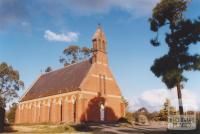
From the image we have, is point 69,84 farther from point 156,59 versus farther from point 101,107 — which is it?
point 156,59

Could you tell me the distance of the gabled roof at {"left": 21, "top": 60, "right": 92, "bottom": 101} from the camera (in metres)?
49.8

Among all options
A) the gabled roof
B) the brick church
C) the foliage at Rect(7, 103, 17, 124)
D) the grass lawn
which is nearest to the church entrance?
the brick church

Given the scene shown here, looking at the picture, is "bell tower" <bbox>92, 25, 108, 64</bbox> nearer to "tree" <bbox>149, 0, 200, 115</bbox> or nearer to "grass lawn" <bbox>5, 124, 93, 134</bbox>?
"grass lawn" <bbox>5, 124, 93, 134</bbox>

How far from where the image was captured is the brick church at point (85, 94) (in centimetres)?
4706

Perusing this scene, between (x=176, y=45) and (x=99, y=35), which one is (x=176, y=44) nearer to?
(x=176, y=45)

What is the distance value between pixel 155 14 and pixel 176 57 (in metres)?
5.02

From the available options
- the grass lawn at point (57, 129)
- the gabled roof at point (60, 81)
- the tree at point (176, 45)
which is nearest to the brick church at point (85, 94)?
the gabled roof at point (60, 81)

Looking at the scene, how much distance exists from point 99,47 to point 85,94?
9.32m

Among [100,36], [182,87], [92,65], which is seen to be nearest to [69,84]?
[92,65]

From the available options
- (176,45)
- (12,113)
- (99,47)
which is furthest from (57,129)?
(12,113)

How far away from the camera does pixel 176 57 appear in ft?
87.8

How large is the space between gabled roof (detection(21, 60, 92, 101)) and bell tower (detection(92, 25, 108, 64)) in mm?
2046

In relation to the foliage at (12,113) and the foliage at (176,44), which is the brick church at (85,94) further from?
the foliage at (176,44)

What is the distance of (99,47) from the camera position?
50.2 m
